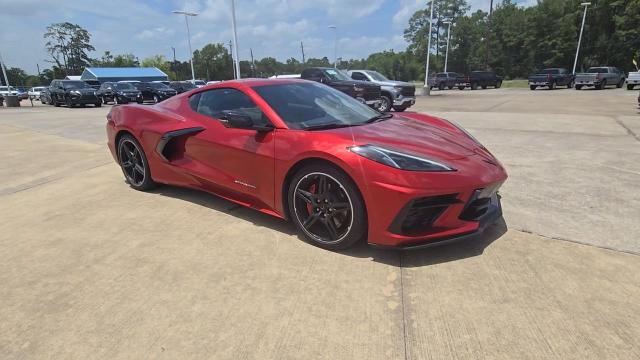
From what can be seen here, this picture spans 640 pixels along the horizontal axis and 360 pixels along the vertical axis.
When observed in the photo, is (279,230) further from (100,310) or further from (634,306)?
(634,306)

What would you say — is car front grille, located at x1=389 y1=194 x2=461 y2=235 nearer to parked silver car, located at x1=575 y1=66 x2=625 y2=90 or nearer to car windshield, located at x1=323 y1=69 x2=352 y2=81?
car windshield, located at x1=323 y1=69 x2=352 y2=81

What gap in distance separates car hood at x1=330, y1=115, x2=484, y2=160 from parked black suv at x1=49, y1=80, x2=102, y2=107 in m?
23.1

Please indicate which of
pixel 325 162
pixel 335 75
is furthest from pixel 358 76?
pixel 325 162

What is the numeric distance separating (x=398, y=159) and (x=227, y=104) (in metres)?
1.88

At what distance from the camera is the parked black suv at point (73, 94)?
71.9ft

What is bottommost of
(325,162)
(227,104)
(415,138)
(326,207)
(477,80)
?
(326,207)

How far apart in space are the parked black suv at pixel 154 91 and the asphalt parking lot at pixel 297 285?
23.1 metres

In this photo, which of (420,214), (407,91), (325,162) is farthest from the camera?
(407,91)

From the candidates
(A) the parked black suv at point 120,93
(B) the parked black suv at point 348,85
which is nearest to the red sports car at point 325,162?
(B) the parked black suv at point 348,85

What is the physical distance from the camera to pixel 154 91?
25812 mm

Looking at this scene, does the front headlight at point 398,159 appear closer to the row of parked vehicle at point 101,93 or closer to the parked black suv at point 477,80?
the row of parked vehicle at point 101,93

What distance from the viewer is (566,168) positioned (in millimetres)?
5188

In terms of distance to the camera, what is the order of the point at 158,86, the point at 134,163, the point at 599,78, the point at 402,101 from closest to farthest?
1. the point at 134,163
2. the point at 402,101
3. the point at 158,86
4. the point at 599,78

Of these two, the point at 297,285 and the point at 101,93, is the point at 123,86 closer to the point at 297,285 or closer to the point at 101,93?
the point at 101,93
